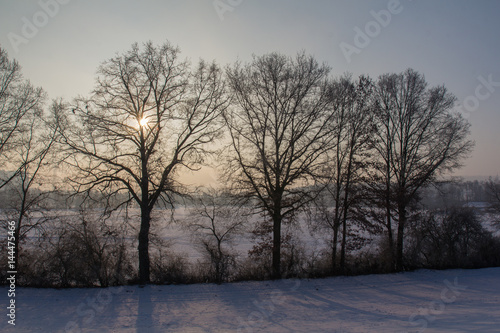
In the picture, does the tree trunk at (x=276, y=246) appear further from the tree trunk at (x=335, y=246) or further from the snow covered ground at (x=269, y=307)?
the tree trunk at (x=335, y=246)

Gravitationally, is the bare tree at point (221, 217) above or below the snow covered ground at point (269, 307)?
above

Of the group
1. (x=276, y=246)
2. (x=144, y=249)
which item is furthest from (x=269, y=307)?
(x=144, y=249)

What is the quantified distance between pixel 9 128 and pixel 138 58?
8132 millimetres

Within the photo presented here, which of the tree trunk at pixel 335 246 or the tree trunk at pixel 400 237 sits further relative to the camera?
the tree trunk at pixel 400 237

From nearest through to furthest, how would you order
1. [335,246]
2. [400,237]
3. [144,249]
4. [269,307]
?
[269,307] < [144,249] < [335,246] < [400,237]

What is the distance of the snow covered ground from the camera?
33.8 ft

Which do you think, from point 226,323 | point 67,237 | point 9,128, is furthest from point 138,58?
point 226,323

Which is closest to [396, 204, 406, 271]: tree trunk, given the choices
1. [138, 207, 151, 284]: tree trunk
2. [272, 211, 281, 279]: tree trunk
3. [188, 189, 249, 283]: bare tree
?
[272, 211, 281, 279]: tree trunk

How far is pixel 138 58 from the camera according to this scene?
15.9 metres

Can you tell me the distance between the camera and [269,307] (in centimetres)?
1253

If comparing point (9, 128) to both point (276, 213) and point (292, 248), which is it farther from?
point (292, 248)

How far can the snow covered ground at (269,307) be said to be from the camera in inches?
406

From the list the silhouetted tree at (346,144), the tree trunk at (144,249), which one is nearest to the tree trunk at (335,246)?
the silhouetted tree at (346,144)

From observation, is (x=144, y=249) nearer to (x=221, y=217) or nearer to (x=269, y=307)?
(x=221, y=217)
